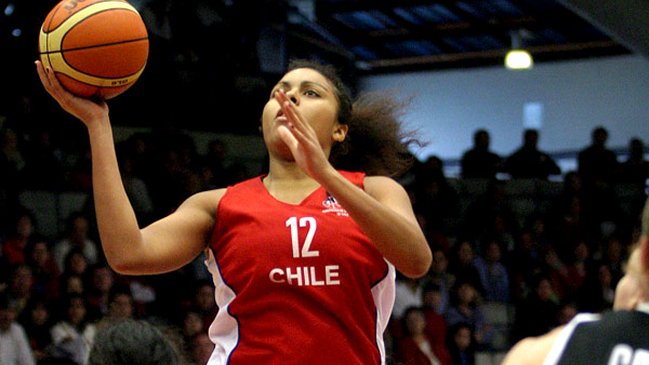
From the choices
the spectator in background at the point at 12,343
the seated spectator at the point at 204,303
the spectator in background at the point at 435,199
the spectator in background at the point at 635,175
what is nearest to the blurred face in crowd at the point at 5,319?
the spectator in background at the point at 12,343

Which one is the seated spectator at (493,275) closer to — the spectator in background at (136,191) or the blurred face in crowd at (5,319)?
the spectator in background at (136,191)

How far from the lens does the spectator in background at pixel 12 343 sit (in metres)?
7.55

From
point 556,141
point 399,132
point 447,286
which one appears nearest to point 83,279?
point 447,286

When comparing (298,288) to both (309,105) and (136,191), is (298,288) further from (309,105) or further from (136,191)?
(136,191)

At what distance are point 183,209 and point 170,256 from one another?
180 mm

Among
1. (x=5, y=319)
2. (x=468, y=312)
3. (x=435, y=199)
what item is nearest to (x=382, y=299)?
(x=5, y=319)

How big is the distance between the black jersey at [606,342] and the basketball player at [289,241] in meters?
1.11

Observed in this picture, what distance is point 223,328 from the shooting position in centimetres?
351

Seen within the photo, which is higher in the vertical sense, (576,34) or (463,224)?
(576,34)

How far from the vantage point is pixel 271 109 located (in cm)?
354

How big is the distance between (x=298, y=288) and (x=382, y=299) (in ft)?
0.94

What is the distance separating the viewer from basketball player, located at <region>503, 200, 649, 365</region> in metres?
2.10

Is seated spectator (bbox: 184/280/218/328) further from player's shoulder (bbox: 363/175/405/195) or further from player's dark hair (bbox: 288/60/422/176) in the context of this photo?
player's shoulder (bbox: 363/175/405/195)

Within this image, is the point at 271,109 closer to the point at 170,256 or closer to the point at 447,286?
the point at 170,256
